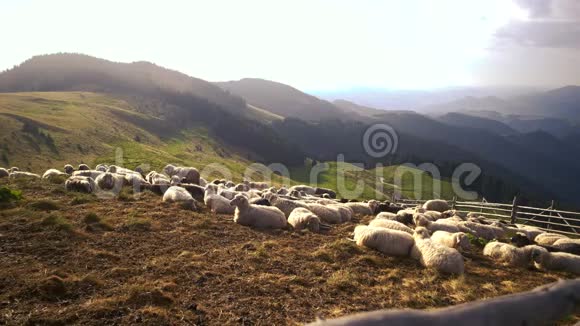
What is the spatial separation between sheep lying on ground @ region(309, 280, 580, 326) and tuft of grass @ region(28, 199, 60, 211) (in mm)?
13656

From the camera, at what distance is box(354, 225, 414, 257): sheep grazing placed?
1127 cm

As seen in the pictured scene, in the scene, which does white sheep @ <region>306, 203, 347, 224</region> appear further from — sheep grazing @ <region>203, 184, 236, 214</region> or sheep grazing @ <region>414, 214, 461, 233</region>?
sheep grazing @ <region>203, 184, 236, 214</region>

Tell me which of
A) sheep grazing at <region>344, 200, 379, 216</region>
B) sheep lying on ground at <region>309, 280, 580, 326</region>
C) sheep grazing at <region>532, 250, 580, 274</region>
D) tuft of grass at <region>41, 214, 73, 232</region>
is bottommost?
sheep grazing at <region>344, 200, 379, 216</region>

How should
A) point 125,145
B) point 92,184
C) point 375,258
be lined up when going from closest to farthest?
point 375,258 → point 92,184 → point 125,145

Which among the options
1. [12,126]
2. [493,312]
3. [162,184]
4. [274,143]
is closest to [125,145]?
[12,126]

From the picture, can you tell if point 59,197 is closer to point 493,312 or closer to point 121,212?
point 121,212

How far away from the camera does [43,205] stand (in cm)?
1274

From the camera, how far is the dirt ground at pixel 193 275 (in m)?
6.70

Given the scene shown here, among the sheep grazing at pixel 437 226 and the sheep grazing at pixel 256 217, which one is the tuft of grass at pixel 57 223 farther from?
the sheep grazing at pixel 437 226

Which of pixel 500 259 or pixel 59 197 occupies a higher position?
pixel 59 197

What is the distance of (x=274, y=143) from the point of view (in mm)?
166625

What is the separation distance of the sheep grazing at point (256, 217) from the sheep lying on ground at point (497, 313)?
37.8 feet

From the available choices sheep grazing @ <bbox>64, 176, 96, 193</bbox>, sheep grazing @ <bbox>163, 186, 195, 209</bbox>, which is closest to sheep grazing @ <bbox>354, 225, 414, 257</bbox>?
sheep grazing @ <bbox>163, 186, 195, 209</bbox>

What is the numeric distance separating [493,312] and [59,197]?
16.7 metres
